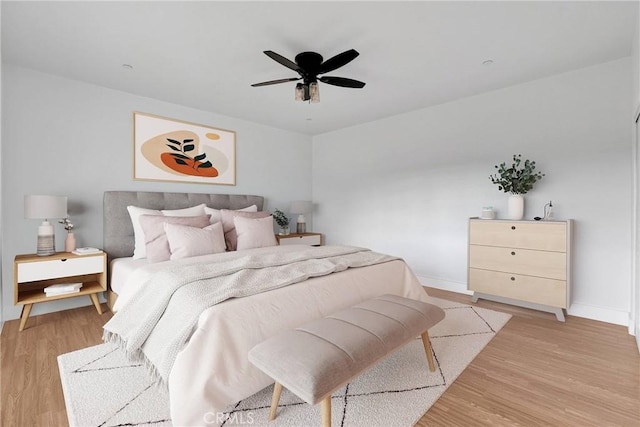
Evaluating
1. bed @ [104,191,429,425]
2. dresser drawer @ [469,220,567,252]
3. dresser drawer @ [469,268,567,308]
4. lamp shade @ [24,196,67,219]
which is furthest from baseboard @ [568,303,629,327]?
lamp shade @ [24,196,67,219]

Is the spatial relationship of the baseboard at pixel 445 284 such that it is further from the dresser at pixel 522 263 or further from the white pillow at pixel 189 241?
the white pillow at pixel 189 241

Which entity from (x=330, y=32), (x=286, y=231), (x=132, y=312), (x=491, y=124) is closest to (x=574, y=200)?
(x=491, y=124)

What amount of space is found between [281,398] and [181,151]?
10.8ft

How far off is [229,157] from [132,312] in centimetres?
288

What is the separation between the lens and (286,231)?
5.04 metres

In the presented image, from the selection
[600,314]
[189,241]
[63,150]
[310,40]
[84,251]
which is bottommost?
[600,314]

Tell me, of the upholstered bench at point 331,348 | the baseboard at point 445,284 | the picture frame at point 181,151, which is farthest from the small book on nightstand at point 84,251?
the baseboard at point 445,284

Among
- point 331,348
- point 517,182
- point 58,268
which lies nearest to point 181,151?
point 58,268

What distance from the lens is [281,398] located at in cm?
179

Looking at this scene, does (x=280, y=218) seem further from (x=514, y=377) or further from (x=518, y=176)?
(x=514, y=377)

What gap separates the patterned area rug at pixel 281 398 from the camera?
1.59 metres

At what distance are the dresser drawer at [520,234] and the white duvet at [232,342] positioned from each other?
6.62ft

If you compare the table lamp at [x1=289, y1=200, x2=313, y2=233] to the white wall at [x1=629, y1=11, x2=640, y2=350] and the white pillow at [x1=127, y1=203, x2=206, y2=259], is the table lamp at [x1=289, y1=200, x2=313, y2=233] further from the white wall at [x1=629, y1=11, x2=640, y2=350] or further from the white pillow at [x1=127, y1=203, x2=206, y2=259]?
the white wall at [x1=629, y1=11, x2=640, y2=350]

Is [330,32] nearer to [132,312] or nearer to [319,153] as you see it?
[132,312]
